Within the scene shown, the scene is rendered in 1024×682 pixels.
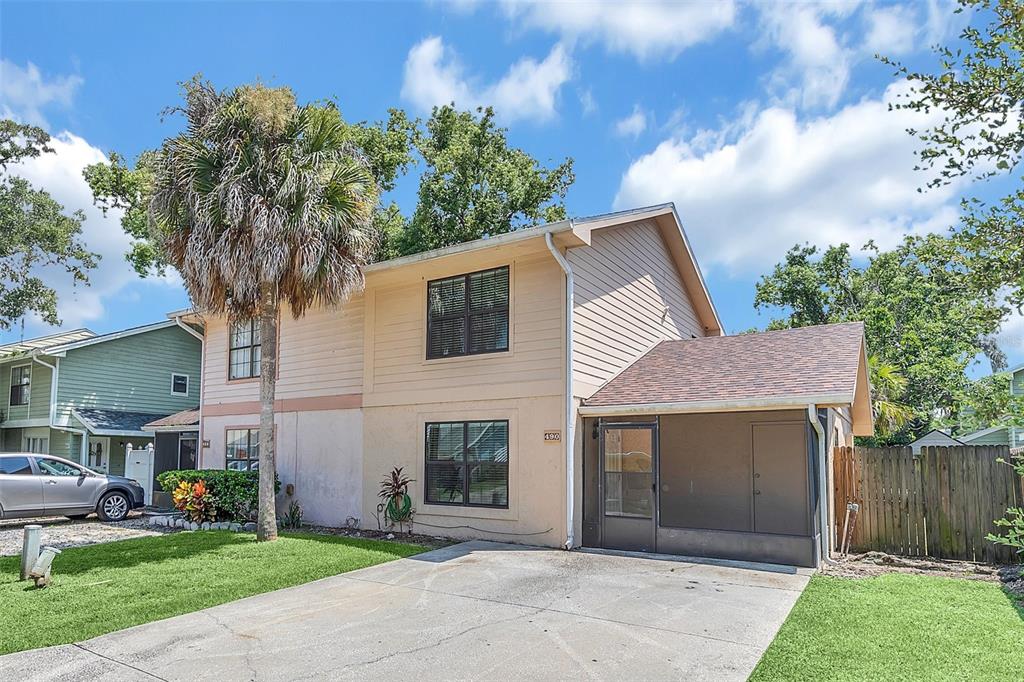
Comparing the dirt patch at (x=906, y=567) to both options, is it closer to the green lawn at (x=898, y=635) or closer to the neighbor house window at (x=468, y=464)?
the green lawn at (x=898, y=635)

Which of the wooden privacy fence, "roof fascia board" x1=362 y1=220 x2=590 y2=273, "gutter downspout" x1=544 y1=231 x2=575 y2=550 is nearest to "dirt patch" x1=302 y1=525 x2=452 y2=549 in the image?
"gutter downspout" x1=544 y1=231 x2=575 y2=550

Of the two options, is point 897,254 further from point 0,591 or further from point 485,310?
point 0,591

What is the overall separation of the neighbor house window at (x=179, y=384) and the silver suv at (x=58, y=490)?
10367 millimetres

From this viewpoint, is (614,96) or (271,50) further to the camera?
(614,96)

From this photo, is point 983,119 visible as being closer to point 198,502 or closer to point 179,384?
point 198,502

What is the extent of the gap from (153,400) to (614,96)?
20.8 meters

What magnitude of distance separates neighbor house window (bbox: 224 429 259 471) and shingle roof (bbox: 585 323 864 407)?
8876mm

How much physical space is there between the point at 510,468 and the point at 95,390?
62.5 feet

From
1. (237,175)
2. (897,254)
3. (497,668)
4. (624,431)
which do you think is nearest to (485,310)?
(624,431)

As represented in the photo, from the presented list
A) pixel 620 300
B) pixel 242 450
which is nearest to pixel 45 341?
pixel 242 450

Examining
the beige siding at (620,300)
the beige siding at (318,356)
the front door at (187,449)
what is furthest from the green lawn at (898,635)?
the front door at (187,449)

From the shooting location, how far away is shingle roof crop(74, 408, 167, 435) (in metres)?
21.7

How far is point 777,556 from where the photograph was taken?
9.70 meters

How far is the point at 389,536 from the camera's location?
41.2 ft
